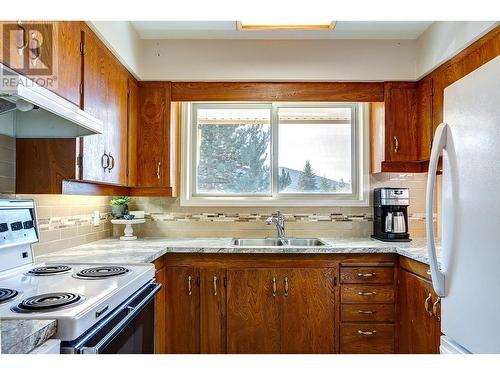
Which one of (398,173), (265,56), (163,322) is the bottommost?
(163,322)

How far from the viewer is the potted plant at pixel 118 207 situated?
106 inches

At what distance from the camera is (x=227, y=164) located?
3025 mm

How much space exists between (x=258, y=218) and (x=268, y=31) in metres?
1.51

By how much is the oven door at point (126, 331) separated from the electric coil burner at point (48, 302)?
118 mm

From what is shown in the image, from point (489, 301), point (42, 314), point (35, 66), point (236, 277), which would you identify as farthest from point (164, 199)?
point (489, 301)

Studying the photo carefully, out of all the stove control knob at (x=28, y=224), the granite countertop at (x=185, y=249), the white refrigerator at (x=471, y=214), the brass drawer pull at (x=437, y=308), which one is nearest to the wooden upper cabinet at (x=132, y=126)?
the granite countertop at (x=185, y=249)

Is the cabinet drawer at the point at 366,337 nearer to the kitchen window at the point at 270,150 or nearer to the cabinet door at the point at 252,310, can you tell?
the cabinet door at the point at 252,310

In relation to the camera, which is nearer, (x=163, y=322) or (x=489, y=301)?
(x=489, y=301)

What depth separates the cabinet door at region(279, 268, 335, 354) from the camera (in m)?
2.29
